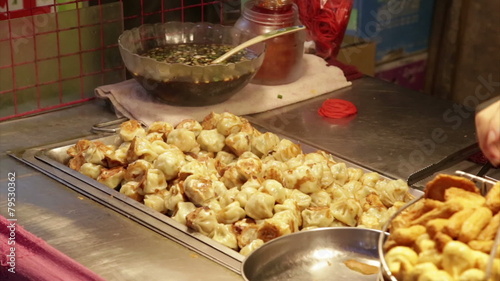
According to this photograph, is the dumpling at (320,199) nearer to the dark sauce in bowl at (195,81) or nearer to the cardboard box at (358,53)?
the dark sauce in bowl at (195,81)

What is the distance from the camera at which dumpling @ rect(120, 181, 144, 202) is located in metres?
1.70

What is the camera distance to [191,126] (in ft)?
6.32

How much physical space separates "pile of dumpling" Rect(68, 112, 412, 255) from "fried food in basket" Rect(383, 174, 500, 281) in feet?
1.25

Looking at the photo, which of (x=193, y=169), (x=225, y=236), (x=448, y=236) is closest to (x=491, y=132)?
(x=448, y=236)

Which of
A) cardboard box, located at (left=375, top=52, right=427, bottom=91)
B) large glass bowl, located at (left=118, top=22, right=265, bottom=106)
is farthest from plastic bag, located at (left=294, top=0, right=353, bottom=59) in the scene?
cardboard box, located at (left=375, top=52, right=427, bottom=91)

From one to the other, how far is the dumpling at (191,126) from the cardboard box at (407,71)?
174 cm

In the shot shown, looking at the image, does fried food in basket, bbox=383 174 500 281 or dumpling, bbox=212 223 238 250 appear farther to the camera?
dumpling, bbox=212 223 238 250

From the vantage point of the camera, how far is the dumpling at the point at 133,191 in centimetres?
170

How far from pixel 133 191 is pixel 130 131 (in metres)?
0.25

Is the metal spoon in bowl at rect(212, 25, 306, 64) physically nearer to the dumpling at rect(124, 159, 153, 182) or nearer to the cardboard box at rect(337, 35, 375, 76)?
the dumpling at rect(124, 159, 153, 182)

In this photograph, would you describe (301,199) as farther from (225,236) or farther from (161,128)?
(161,128)

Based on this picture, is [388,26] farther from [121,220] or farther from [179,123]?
[121,220]

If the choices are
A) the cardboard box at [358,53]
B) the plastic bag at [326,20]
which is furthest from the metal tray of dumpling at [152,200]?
the cardboard box at [358,53]

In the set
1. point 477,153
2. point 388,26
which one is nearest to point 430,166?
point 477,153
